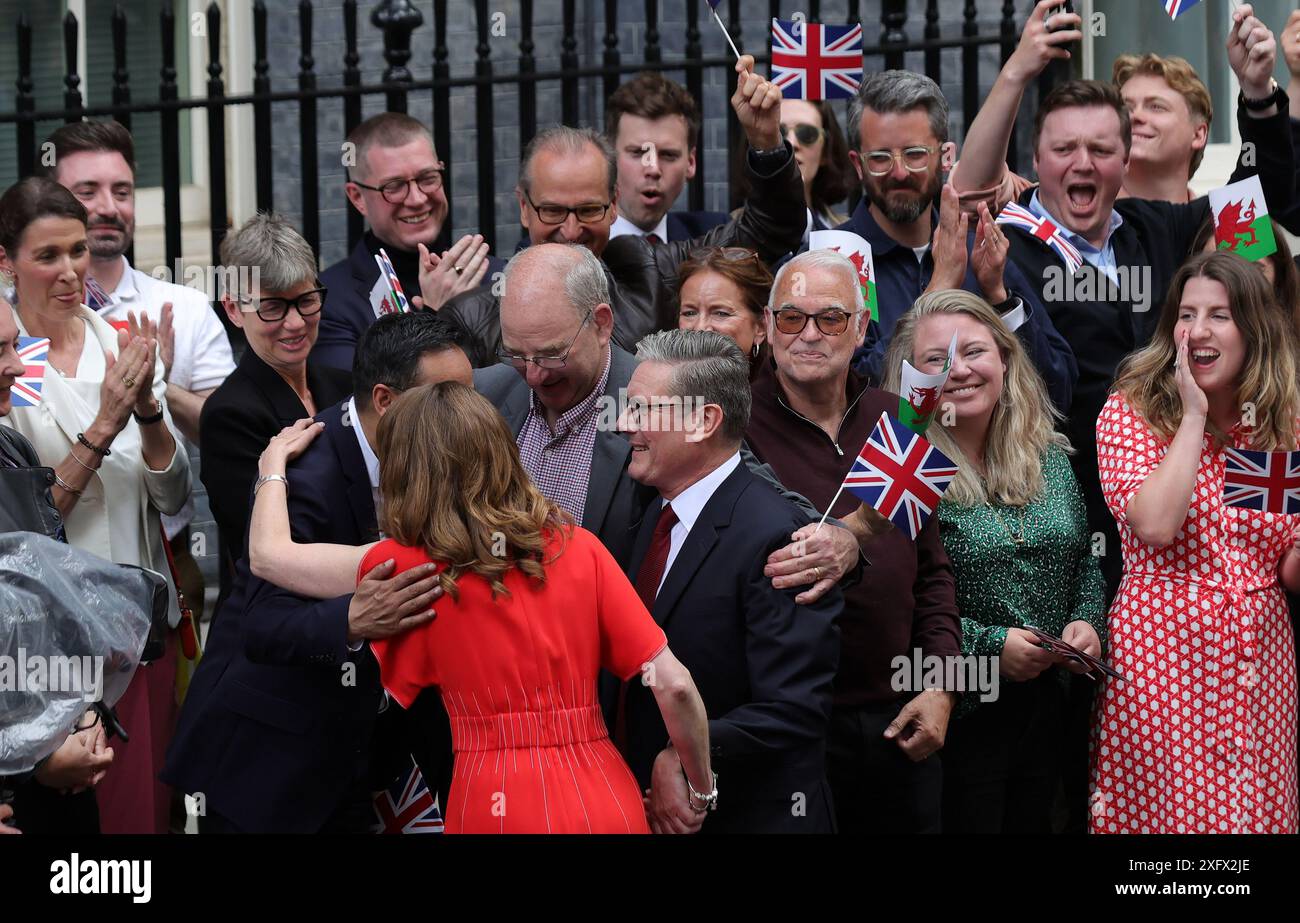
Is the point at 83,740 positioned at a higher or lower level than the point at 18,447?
lower

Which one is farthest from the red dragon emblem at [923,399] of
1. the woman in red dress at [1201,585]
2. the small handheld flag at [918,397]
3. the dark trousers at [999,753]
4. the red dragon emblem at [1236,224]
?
the red dragon emblem at [1236,224]

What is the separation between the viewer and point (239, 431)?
604 cm

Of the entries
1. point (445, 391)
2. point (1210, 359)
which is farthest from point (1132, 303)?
point (445, 391)

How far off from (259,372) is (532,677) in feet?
6.30

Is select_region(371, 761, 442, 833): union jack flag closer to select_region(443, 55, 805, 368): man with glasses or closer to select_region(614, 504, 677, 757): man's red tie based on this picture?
select_region(614, 504, 677, 757): man's red tie

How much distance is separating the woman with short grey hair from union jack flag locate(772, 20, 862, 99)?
168cm

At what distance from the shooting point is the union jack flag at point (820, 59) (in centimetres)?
675

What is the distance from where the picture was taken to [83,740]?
526 cm

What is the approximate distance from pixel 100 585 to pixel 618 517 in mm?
1346

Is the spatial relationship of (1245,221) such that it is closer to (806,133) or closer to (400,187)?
(806,133)

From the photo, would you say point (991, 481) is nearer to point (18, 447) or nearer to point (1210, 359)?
point (1210, 359)

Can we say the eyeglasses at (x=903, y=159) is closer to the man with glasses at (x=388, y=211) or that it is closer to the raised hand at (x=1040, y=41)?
the raised hand at (x=1040, y=41)

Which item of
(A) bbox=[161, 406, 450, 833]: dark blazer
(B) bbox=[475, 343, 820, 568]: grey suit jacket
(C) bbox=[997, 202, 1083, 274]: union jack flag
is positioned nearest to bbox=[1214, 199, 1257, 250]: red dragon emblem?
(C) bbox=[997, 202, 1083, 274]: union jack flag
